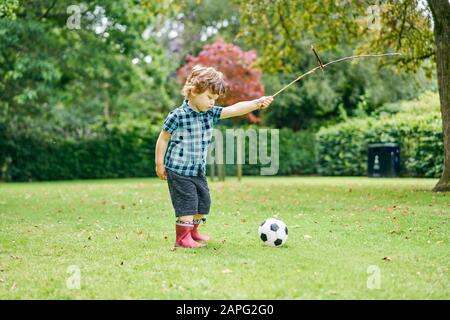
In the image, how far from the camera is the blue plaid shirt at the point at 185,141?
5.95 metres

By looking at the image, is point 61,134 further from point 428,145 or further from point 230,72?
point 428,145

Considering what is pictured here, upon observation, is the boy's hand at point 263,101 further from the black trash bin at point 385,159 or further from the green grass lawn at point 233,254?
the black trash bin at point 385,159

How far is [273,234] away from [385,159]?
1474 cm

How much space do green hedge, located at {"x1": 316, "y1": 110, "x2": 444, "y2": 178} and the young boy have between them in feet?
46.5

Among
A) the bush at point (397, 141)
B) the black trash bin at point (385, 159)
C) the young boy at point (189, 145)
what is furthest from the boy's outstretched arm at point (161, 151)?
the black trash bin at point (385, 159)

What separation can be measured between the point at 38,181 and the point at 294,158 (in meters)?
9.52

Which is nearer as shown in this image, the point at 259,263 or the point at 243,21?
the point at 259,263

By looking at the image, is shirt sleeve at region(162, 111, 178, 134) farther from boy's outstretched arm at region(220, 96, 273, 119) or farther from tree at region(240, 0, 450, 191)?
tree at region(240, 0, 450, 191)

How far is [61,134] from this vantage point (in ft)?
71.7

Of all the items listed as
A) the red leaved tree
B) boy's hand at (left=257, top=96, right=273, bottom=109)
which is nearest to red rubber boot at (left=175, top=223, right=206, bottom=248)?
boy's hand at (left=257, top=96, right=273, bottom=109)

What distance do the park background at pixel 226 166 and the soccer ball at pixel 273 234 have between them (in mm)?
124

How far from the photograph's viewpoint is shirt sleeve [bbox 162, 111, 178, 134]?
5918 mm

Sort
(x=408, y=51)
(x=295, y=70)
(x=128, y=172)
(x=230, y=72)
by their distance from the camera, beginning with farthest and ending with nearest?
(x=295, y=70) → (x=128, y=172) → (x=230, y=72) → (x=408, y=51)
